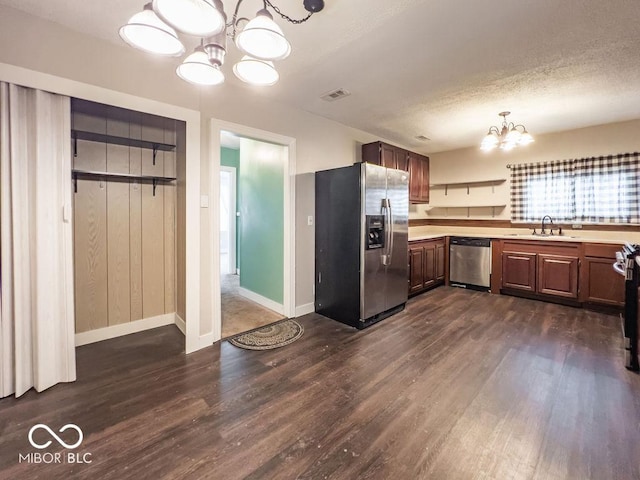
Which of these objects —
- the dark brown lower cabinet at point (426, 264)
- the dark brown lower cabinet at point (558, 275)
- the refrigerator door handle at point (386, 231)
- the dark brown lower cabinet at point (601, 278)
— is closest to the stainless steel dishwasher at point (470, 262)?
the dark brown lower cabinet at point (426, 264)

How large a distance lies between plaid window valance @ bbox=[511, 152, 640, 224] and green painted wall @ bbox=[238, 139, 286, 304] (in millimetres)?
3986

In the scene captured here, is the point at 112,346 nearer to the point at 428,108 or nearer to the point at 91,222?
the point at 91,222

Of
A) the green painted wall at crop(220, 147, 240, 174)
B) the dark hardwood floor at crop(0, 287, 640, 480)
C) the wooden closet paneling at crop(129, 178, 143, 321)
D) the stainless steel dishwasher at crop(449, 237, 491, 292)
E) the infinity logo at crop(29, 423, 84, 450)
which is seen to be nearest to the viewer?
the dark hardwood floor at crop(0, 287, 640, 480)

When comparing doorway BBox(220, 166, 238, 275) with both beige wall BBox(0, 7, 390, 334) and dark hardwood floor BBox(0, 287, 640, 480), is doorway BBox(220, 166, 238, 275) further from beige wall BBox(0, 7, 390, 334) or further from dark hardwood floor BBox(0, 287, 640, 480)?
dark hardwood floor BBox(0, 287, 640, 480)

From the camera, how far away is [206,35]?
3.67ft

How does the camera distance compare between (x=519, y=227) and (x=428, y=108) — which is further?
(x=519, y=227)

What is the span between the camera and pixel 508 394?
6.50ft

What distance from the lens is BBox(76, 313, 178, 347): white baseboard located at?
274cm

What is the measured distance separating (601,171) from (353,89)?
3819mm

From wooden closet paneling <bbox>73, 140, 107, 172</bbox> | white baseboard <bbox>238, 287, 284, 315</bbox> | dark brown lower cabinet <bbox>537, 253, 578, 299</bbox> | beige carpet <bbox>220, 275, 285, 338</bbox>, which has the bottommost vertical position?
beige carpet <bbox>220, 275, 285, 338</bbox>

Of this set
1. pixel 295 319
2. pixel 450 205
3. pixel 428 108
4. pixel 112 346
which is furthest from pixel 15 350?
pixel 450 205

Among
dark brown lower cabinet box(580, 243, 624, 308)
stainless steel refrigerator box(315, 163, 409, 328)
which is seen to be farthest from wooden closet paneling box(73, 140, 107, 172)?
dark brown lower cabinet box(580, 243, 624, 308)

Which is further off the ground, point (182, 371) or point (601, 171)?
point (601, 171)

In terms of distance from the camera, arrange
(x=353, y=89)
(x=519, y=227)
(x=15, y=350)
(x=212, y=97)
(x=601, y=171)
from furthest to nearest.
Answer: (x=519, y=227) → (x=601, y=171) → (x=353, y=89) → (x=212, y=97) → (x=15, y=350)
